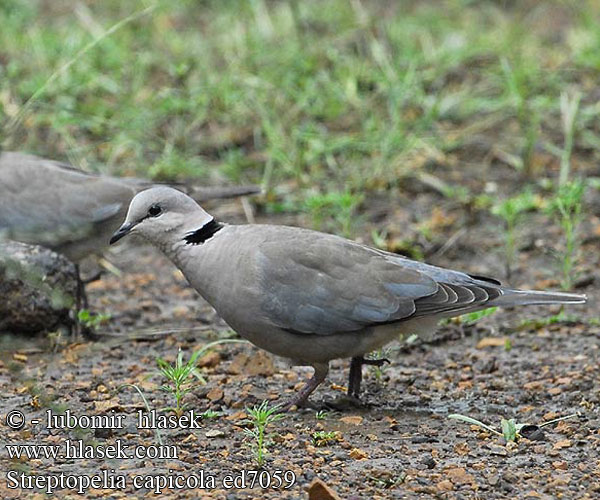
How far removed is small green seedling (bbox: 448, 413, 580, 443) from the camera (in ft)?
13.0

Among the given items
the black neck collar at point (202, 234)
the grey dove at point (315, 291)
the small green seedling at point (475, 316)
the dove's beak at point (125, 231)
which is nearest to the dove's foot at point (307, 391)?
the grey dove at point (315, 291)

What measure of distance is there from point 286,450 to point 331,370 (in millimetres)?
1154

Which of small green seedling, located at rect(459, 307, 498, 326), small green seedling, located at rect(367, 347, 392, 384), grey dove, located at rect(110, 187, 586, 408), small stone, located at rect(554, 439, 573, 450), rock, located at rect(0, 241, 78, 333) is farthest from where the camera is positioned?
rock, located at rect(0, 241, 78, 333)

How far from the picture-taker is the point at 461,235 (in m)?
6.36

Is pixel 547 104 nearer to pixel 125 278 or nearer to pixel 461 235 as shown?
pixel 461 235

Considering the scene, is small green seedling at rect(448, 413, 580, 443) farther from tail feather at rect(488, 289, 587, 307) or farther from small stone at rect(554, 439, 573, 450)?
tail feather at rect(488, 289, 587, 307)

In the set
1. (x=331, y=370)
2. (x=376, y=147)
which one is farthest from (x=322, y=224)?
(x=331, y=370)

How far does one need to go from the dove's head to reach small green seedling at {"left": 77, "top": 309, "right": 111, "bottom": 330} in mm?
646

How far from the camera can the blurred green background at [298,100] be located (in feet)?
22.8

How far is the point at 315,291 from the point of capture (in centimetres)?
430

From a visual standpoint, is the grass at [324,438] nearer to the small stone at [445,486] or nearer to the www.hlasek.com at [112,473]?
the www.hlasek.com at [112,473]

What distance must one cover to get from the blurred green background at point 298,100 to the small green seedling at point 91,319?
136 cm

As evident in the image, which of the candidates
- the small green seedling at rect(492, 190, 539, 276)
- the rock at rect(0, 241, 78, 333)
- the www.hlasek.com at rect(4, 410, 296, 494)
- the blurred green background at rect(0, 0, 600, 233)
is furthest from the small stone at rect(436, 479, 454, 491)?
the blurred green background at rect(0, 0, 600, 233)

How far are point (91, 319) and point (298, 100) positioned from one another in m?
2.62
